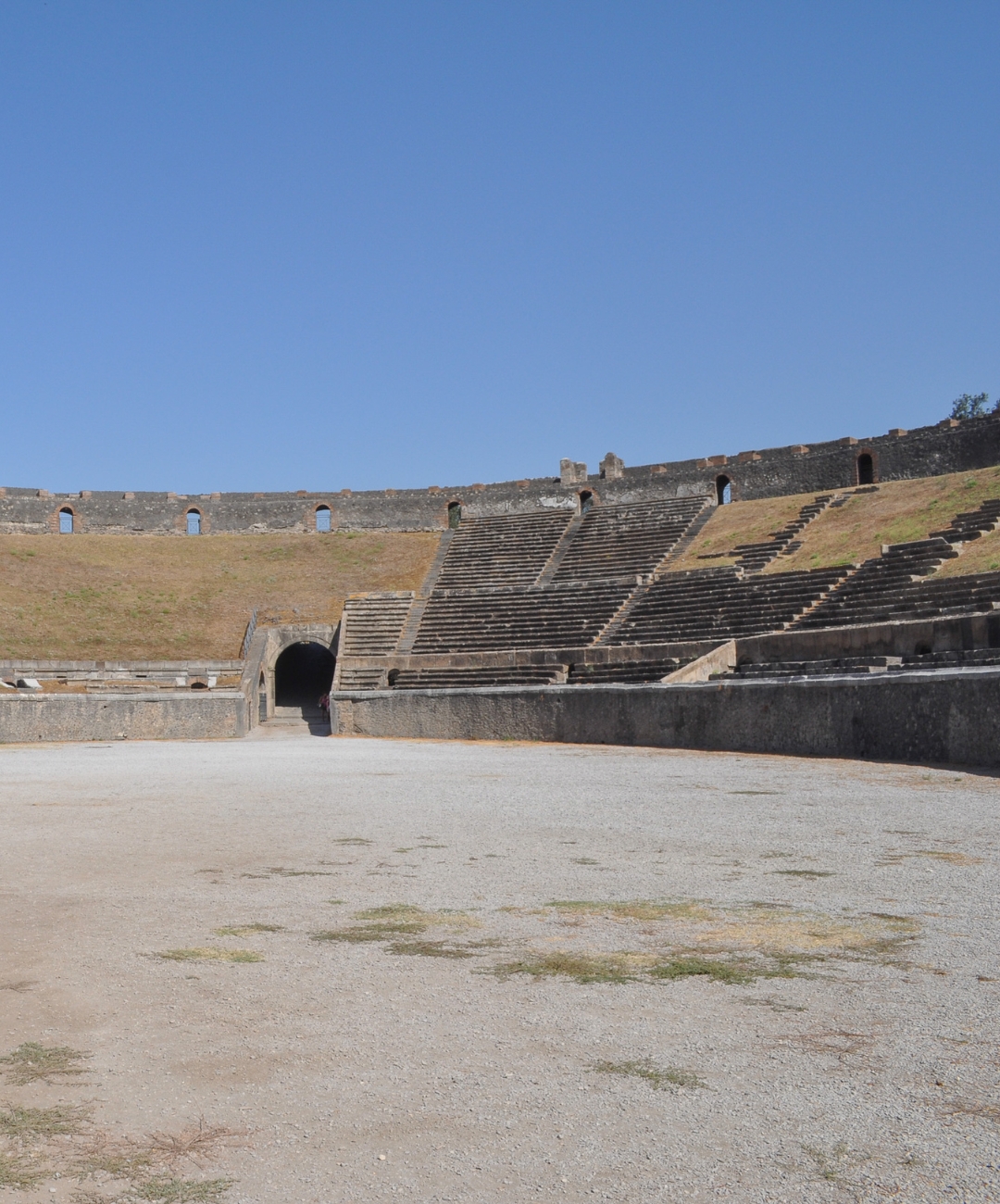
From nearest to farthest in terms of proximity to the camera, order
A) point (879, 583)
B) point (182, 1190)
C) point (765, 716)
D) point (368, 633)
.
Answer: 1. point (182, 1190)
2. point (765, 716)
3. point (879, 583)
4. point (368, 633)

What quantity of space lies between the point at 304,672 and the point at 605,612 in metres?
15.4

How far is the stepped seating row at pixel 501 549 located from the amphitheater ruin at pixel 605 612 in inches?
4.8

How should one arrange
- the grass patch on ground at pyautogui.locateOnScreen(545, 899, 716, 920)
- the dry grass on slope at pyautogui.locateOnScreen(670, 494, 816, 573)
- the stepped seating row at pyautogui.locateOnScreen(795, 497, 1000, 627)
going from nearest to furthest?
the grass patch on ground at pyautogui.locateOnScreen(545, 899, 716, 920) → the stepped seating row at pyautogui.locateOnScreen(795, 497, 1000, 627) → the dry grass on slope at pyautogui.locateOnScreen(670, 494, 816, 573)

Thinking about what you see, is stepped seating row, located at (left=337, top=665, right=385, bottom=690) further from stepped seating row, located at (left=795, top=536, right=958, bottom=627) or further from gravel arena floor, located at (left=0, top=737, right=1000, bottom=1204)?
gravel arena floor, located at (left=0, top=737, right=1000, bottom=1204)

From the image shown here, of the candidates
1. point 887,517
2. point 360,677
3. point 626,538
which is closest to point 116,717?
point 360,677

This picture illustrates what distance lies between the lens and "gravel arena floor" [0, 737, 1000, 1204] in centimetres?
262

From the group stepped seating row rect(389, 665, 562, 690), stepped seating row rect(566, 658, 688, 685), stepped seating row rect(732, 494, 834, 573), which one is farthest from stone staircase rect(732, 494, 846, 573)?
stepped seating row rect(389, 665, 562, 690)

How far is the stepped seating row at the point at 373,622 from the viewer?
30922 millimetres

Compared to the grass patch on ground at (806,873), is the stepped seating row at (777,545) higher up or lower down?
higher up

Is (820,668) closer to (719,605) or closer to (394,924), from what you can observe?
(719,605)

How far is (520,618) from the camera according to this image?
30328 millimetres

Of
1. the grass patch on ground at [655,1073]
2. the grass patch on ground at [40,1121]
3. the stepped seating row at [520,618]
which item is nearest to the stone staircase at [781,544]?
the stepped seating row at [520,618]

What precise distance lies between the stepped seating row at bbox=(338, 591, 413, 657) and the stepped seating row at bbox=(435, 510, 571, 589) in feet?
7.69

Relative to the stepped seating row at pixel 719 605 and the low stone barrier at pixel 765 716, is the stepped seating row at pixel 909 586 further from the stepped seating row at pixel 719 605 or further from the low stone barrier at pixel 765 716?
the low stone barrier at pixel 765 716
